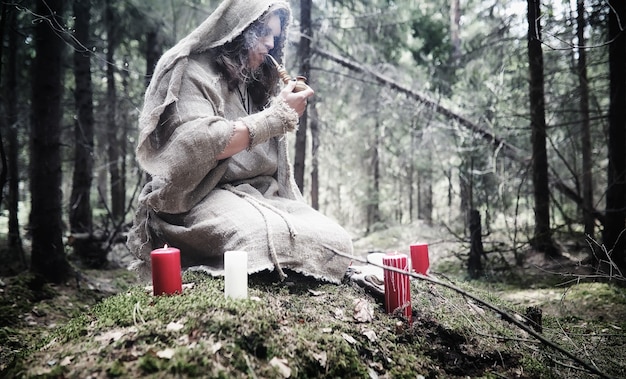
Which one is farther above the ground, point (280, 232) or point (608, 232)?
point (280, 232)

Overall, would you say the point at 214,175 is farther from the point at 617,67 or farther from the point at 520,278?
the point at 617,67

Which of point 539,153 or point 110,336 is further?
point 539,153

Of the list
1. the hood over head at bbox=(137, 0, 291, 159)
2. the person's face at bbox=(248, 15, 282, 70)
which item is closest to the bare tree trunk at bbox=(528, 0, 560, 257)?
the person's face at bbox=(248, 15, 282, 70)

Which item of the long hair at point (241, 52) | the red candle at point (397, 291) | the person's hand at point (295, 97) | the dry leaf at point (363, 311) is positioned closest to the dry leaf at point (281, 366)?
the dry leaf at point (363, 311)

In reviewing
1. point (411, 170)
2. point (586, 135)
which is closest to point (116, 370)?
point (586, 135)

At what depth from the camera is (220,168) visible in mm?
2715

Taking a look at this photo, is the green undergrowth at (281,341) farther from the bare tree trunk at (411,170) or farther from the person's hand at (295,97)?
the bare tree trunk at (411,170)

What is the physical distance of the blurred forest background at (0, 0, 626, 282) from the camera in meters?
4.73

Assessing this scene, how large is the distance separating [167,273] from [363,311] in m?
1.19

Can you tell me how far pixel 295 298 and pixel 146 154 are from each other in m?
1.33

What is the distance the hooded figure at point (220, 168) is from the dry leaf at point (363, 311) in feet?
0.75

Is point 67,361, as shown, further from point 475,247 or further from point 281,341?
point 475,247

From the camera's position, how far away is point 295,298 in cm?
244

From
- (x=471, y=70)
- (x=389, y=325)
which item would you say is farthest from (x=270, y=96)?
(x=471, y=70)
